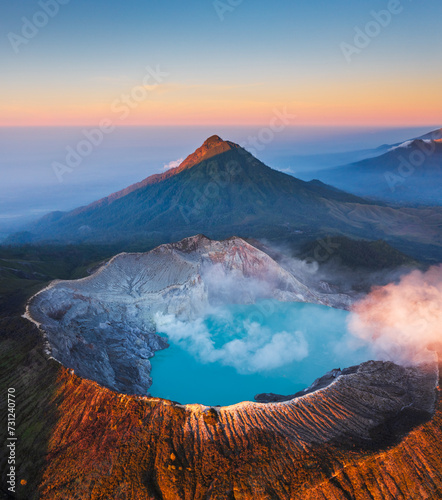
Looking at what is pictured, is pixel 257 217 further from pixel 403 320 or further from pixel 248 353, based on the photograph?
pixel 248 353

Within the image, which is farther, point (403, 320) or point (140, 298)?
point (140, 298)

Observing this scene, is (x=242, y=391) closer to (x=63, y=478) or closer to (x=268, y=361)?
(x=268, y=361)

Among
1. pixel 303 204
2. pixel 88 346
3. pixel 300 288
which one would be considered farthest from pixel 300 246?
pixel 303 204

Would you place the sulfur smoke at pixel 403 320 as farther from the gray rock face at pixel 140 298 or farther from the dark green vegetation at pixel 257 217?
the dark green vegetation at pixel 257 217

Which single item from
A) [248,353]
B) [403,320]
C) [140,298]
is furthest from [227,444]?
[403,320]

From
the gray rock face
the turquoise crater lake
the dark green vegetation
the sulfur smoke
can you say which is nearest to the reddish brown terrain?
the gray rock face

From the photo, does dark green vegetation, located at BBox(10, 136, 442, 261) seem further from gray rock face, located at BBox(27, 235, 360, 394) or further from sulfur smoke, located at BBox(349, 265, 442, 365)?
sulfur smoke, located at BBox(349, 265, 442, 365)

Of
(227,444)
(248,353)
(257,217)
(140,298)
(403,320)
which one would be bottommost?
(227,444)
